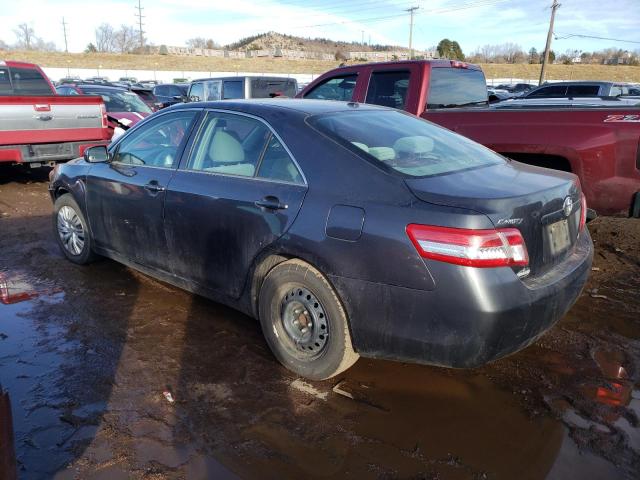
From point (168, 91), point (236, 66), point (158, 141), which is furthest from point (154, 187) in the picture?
point (236, 66)

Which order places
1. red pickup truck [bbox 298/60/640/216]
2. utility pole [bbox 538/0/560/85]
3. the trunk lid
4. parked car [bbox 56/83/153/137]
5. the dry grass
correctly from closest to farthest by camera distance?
the trunk lid, red pickup truck [bbox 298/60/640/216], parked car [bbox 56/83/153/137], utility pole [bbox 538/0/560/85], the dry grass

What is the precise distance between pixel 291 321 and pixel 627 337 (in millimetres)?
2442

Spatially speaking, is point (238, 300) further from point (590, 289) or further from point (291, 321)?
point (590, 289)

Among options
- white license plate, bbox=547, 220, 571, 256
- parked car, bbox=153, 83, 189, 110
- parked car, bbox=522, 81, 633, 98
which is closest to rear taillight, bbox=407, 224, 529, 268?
white license plate, bbox=547, 220, 571, 256

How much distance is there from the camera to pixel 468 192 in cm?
268

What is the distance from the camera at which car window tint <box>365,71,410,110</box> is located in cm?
595

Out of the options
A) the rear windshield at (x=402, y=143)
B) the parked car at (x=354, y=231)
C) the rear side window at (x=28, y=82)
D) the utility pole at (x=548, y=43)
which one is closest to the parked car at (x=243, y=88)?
the rear side window at (x=28, y=82)

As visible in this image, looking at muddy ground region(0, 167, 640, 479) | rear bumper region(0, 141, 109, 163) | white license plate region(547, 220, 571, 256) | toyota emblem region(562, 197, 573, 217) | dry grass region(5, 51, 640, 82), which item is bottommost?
muddy ground region(0, 167, 640, 479)

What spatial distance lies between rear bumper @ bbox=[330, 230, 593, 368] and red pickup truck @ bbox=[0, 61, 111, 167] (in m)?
7.09

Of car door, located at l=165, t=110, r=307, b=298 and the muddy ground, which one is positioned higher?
car door, located at l=165, t=110, r=307, b=298

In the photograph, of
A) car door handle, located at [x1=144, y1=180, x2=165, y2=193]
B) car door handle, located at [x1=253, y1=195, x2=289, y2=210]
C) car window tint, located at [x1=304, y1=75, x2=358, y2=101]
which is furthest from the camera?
car window tint, located at [x1=304, y1=75, x2=358, y2=101]

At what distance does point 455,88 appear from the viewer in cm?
623

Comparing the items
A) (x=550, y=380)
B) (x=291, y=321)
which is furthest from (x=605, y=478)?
(x=291, y=321)

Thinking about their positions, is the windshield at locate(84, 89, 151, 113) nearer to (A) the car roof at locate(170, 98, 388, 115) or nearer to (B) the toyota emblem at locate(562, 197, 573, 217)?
(A) the car roof at locate(170, 98, 388, 115)
